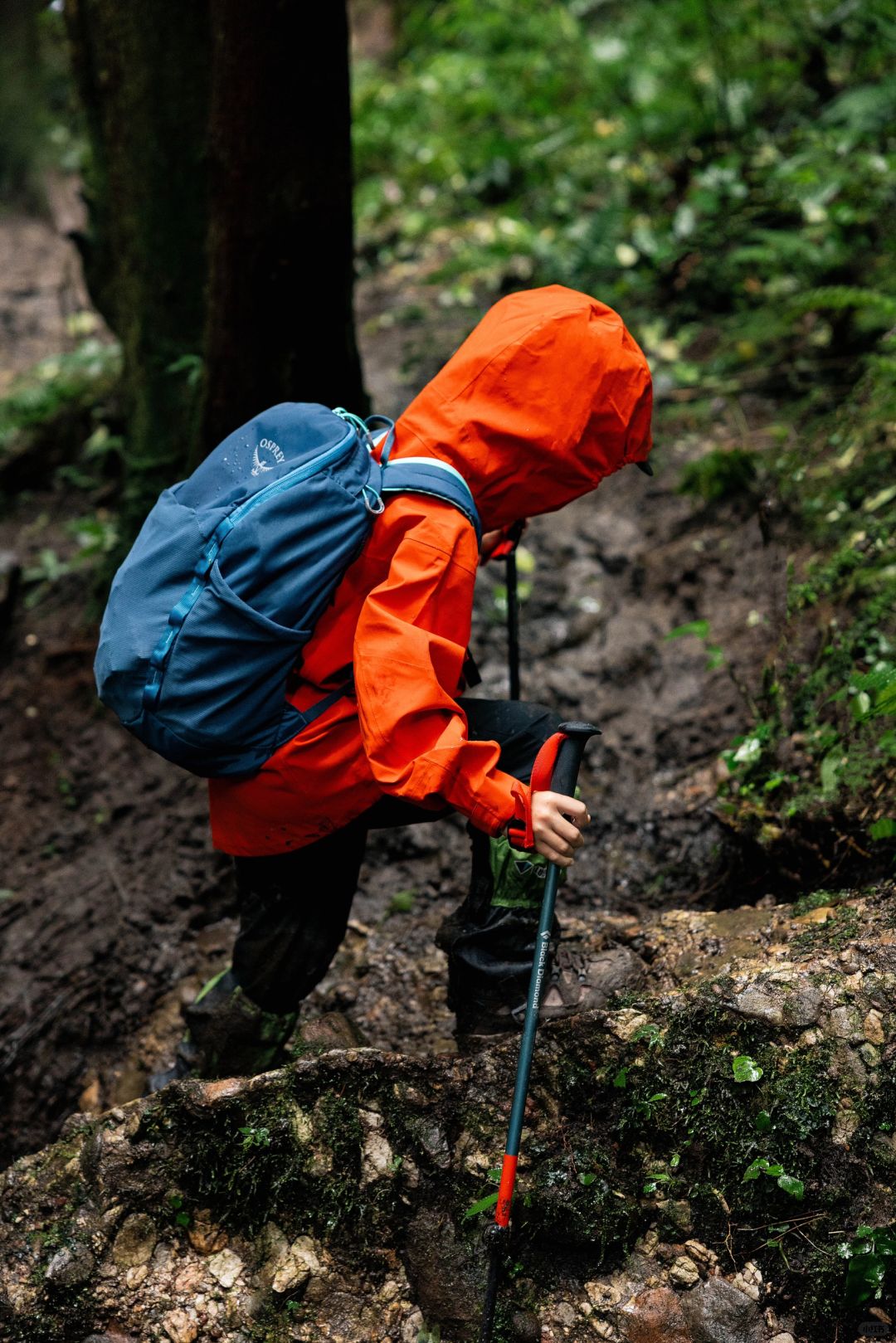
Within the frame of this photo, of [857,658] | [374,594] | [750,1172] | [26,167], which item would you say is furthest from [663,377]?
[26,167]

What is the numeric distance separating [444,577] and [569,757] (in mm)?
599

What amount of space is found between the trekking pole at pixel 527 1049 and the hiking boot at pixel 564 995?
35 centimetres

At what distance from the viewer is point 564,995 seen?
314 cm

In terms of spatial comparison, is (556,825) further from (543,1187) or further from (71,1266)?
(71,1266)

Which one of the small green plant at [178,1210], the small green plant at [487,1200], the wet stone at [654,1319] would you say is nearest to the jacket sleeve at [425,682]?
the small green plant at [487,1200]

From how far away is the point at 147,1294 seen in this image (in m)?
2.76

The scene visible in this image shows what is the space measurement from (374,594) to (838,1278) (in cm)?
205

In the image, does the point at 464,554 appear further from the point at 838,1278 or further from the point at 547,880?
the point at 838,1278

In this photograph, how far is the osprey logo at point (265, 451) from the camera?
2703mm

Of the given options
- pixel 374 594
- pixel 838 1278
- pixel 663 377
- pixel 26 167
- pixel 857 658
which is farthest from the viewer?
pixel 26 167

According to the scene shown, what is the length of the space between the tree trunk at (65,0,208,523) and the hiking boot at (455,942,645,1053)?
3.09m

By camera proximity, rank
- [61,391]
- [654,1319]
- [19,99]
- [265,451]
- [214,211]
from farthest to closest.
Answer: [19,99] → [61,391] → [214,211] → [265,451] → [654,1319]

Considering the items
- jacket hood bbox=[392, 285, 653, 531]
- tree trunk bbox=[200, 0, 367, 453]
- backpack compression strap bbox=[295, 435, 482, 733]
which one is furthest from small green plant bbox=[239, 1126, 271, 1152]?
tree trunk bbox=[200, 0, 367, 453]

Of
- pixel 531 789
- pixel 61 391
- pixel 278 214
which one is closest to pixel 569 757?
pixel 531 789
